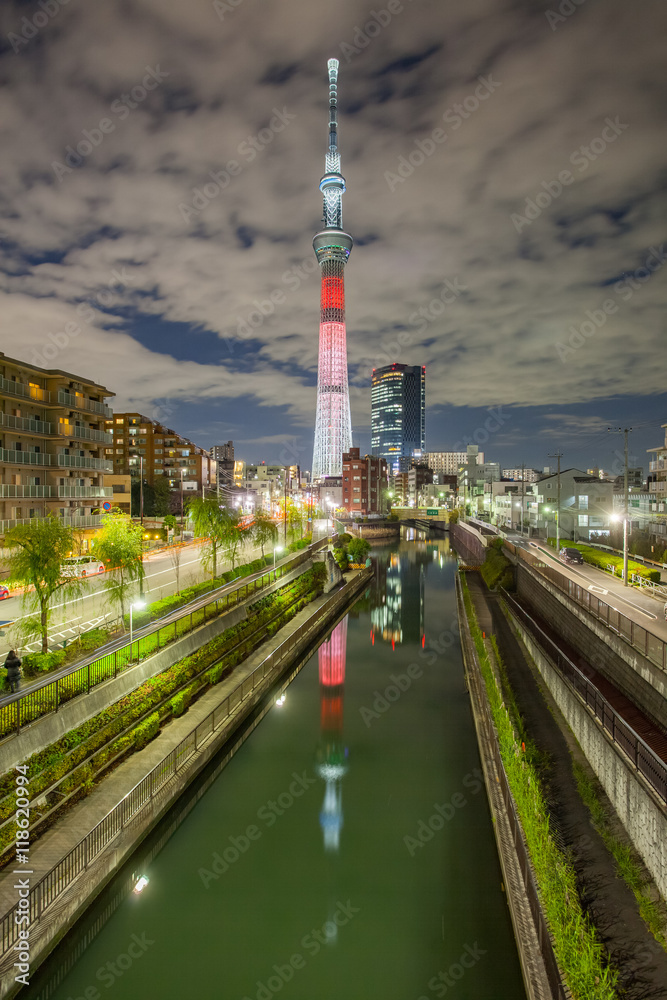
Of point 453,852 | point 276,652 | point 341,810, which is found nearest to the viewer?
point 453,852

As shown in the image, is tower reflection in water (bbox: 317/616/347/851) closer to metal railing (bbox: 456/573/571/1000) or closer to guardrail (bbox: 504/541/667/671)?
metal railing (bbox: 456/573/571/1000)

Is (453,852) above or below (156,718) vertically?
below

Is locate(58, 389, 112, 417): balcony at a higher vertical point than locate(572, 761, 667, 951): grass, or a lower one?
higher

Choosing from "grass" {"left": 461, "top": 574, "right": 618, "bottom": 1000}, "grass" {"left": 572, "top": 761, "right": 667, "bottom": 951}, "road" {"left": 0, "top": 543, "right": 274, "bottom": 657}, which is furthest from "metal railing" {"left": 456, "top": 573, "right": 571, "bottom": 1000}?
"road" {"left": 0, "top": 543, "right": 274, "bottom": 657}

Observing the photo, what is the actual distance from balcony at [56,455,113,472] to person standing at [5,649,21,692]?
15.2 metres

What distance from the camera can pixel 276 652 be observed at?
57.0 ft

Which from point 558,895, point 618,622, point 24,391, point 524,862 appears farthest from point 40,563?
point 618,622

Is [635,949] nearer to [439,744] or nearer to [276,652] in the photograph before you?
[439,744]

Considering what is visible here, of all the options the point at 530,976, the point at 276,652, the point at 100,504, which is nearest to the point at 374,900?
the point at 530,976

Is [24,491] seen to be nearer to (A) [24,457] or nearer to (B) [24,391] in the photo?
(A) [24,457]

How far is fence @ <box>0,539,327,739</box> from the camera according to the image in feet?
25.6

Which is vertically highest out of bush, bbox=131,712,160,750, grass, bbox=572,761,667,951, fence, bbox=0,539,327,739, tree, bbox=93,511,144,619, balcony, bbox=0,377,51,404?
balcony, bbox=0,377,51,404

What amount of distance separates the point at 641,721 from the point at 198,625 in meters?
10.9

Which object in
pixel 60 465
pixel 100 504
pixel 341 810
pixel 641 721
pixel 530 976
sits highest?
pixel 60 465
